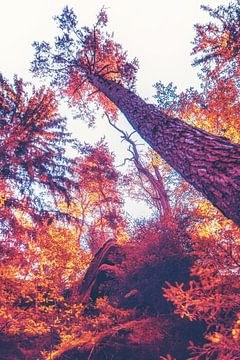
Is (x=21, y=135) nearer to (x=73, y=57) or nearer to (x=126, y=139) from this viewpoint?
(x=73, y=57)

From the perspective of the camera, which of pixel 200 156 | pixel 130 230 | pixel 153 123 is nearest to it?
pixel 200 156

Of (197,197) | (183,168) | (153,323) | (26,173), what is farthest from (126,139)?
(183,168)

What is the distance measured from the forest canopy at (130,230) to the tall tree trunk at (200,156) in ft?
0.06

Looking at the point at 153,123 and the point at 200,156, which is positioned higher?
the point at 153,123

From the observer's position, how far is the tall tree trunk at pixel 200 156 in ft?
9.39

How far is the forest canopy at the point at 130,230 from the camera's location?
14.7ft

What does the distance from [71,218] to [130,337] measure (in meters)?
5.12

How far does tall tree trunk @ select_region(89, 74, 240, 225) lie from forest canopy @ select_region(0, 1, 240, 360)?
0.02m

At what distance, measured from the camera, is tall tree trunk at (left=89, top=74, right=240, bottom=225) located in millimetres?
2863

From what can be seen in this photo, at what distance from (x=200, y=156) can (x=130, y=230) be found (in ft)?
27.1

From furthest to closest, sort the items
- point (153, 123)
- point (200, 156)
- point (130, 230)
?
point (130, 230)
point (153, 123)
point (200, 156)

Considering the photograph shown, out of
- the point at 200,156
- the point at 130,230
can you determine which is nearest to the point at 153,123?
the point at 200,156

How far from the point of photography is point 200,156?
3.59 m

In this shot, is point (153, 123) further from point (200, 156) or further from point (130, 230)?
point (130, 230)
